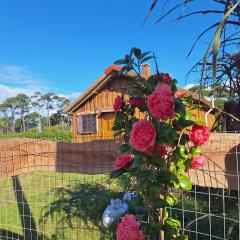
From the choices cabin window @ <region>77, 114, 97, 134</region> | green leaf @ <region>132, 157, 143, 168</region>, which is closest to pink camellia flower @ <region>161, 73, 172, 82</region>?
green leaf @ <region>132, 157, 143, 168</region>

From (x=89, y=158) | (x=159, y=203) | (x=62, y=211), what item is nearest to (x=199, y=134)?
(x=159, y=203)

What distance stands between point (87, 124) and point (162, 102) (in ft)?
64.4

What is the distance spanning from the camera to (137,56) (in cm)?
189

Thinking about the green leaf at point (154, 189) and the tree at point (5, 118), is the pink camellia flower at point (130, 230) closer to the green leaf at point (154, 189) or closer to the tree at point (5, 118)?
the green leaf at point (154, 189)

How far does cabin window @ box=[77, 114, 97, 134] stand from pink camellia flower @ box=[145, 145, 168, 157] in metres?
18.7

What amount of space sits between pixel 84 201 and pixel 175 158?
4.95 meters

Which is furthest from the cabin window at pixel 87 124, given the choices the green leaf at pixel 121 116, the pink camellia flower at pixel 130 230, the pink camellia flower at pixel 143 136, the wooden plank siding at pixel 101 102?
the pink camellia flower at pixel 143 136

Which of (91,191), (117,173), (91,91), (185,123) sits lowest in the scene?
(91,191)

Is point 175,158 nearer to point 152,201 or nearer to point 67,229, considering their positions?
point 152,201

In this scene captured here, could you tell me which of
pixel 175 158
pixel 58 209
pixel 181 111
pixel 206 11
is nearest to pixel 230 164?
pixel 175 158

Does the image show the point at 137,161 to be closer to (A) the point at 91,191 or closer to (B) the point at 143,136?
(B) the point at 143,136

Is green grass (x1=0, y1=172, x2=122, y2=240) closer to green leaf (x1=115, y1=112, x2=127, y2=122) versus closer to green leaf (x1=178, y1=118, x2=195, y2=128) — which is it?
green leaf (x1=115, y1=112, x2=127, y2=122)

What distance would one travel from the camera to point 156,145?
1.80 m

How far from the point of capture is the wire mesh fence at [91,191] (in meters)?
2.14
